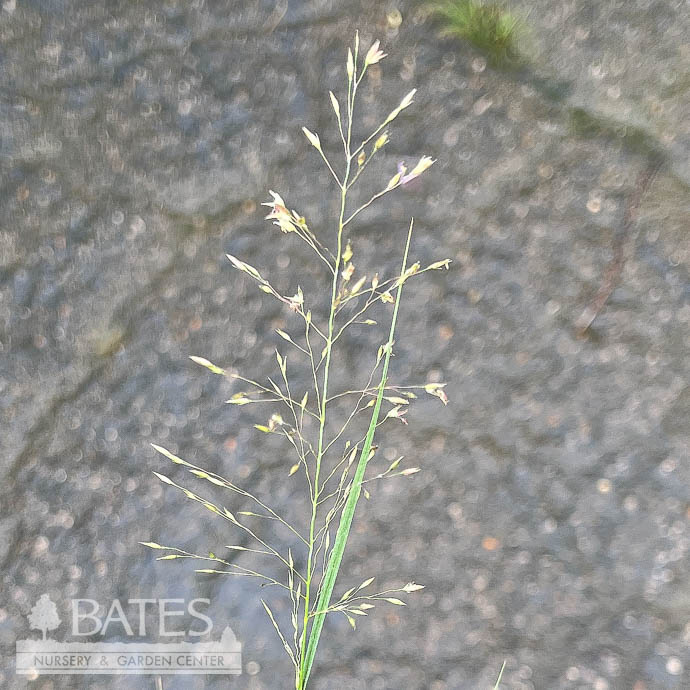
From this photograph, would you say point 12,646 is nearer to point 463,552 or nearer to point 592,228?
point 463,552

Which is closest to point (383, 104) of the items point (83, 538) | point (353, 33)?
point (353, 33)

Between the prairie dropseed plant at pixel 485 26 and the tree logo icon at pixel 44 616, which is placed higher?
the prairie dropseed plant at pixel 485 26

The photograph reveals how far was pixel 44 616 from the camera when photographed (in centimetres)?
89

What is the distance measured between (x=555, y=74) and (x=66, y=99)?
58cm

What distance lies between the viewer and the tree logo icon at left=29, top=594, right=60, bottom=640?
890 millimetres

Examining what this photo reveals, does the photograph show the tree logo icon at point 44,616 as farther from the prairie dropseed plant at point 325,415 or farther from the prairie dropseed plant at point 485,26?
the prairie dropseed plant at point 485,26

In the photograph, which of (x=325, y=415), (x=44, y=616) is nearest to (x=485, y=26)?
(x=325, y=415)

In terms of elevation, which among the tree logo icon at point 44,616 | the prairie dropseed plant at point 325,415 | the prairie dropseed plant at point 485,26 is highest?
the prairie dropseed plant at point 485,26

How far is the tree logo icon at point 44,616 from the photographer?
35.0 inches

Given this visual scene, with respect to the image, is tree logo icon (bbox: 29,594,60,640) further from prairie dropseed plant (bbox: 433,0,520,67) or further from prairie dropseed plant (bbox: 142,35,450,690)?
prairie dropseed plant (bbox: 433,0,520,67)

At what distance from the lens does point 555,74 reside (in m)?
0.89

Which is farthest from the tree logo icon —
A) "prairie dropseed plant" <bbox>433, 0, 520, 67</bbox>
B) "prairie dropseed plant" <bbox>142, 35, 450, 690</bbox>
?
"prairie dropseed plant" <bbox>433, 0, 520, 67</bbox>

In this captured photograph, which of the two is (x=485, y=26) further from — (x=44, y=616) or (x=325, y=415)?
(x=44, y=616)

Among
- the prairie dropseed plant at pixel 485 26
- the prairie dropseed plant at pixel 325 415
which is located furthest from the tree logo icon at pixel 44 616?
the prairie dropseed plant at pixel 485 26
